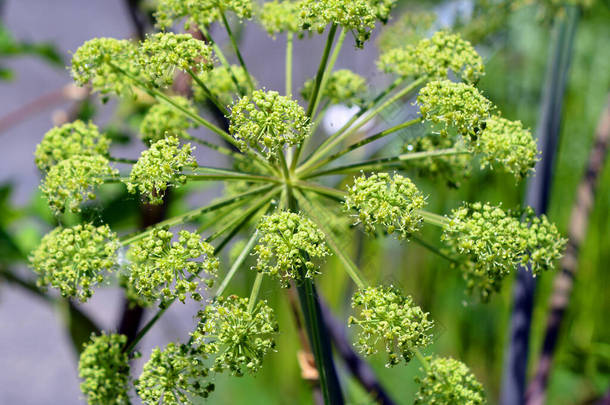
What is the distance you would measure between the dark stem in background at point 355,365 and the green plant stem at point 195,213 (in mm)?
380

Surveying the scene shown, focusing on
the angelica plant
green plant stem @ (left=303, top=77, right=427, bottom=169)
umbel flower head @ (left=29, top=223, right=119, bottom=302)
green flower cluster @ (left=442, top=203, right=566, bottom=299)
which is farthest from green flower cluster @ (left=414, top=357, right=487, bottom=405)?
umbel flower head @ (left=29, top=223, right=119, bottom=302)

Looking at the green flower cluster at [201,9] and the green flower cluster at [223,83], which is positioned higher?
the green flower cluster at [201,9]

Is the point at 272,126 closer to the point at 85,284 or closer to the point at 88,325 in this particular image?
the point at 85,284

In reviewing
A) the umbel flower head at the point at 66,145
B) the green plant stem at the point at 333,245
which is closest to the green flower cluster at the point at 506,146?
the green plant stem at the point at 333,245

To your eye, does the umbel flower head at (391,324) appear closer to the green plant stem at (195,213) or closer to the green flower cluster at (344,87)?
the green plant stem at (195,213)

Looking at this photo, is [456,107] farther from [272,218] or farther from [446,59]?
[272,218]

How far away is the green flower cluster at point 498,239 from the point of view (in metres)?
0.80

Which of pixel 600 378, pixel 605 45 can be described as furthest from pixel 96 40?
pixel 605 45

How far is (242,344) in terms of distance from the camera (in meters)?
0.78

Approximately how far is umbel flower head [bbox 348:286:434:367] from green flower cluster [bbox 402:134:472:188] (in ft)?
0.94

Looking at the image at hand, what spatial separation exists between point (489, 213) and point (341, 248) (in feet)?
0.69

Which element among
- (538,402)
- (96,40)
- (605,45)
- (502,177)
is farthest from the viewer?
(605,45)

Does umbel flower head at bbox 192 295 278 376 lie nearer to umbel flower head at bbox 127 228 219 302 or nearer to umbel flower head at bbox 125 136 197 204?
umbel flower head at bbox 127 228 219 302

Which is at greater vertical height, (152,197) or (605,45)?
(605,45)
